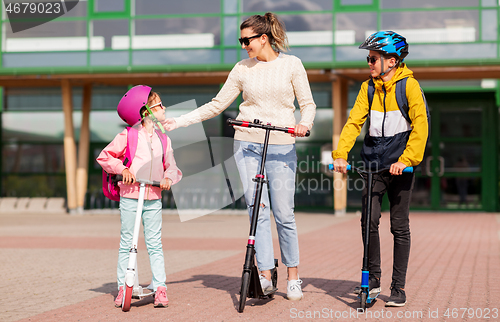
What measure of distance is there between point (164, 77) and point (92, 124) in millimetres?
3926

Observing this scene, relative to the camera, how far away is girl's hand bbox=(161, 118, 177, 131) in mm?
4840

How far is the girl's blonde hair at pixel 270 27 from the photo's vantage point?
4.87m

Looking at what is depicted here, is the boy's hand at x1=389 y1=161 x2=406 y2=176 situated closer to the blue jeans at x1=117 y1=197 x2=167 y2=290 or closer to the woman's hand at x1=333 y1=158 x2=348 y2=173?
the woman's hand at x1=333 y1=158 x2=348 y2=173

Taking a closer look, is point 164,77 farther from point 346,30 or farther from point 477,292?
point 477,292

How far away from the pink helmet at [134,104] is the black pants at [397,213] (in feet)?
5.95

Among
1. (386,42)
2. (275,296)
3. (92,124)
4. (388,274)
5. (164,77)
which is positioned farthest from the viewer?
(92,124)

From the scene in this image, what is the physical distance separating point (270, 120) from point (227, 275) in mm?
2197

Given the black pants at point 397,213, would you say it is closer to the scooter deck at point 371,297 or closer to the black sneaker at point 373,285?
the black sneaker at point 373,285

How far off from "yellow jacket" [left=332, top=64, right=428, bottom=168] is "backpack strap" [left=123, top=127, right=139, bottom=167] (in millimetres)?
1511

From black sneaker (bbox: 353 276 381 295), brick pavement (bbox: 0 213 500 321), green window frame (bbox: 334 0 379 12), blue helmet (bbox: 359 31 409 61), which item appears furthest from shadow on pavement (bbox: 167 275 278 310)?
green window frame (bbox: 334 0 379 12)

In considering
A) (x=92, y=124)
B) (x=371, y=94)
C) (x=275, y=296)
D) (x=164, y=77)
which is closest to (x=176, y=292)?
(x=275, y=296)

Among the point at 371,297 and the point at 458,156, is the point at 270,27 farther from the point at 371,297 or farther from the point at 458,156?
the point at 458,156

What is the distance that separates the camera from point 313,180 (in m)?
18.3

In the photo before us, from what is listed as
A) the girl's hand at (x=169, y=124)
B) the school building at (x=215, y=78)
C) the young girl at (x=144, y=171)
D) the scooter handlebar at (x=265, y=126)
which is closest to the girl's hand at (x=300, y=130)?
the scooter handlebar at (x=265, y=126)
